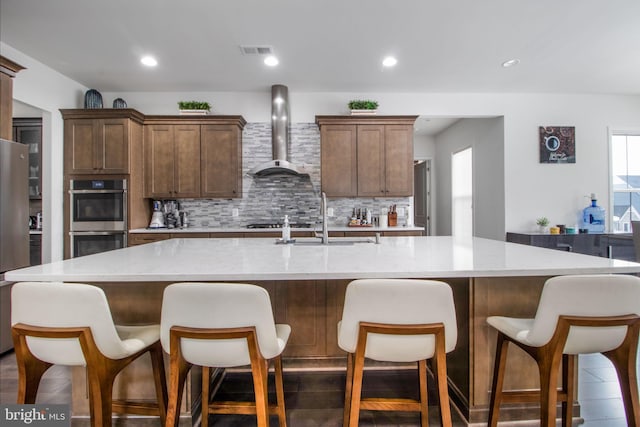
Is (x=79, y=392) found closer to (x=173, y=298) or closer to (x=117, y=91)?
(x=173, y=298)

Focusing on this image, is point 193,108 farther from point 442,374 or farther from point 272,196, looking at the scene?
point 442,374

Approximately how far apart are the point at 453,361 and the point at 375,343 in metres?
0.91

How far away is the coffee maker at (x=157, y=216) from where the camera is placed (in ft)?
14.1

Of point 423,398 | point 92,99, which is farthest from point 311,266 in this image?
point 92,99

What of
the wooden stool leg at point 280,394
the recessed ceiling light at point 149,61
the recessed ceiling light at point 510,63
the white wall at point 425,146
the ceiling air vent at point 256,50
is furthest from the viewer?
the white wall at point 425,146

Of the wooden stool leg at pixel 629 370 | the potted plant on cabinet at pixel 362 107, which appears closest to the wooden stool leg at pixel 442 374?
the wooden stool leg at pixel 629 370

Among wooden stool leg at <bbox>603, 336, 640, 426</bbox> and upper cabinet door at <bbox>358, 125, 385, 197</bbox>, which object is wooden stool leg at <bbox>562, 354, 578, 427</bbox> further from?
upper cabinet door at <bbox>358, 125, 385, 197</bbox>

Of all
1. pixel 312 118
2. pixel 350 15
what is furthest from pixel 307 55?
pixel 312 118

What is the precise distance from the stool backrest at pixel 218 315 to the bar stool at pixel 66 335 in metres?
0.24

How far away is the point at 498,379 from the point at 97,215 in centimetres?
426

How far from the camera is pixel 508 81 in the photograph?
4223 millimetres

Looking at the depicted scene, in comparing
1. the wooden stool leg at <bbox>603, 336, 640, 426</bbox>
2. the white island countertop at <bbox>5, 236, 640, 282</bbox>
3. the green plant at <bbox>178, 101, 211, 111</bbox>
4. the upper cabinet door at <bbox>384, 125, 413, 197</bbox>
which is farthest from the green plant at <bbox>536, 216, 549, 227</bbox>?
the green plant at <bbox>178, 101, 211, 111</bbox>

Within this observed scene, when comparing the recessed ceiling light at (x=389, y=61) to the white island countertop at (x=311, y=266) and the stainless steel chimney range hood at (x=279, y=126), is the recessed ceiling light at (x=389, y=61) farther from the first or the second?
the white island countertop at (x=311, y=266)

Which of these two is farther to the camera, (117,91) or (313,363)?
(117,91)
